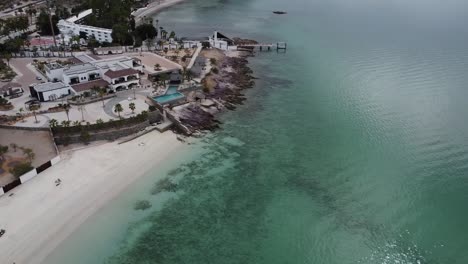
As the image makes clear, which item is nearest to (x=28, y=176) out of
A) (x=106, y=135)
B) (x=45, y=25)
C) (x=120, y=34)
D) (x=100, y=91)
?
(x=106, y=135)

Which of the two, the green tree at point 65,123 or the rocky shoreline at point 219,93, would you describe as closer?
the green tree at point 65,123

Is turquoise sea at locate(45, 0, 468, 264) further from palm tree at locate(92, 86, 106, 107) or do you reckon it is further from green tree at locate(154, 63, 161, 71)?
green tree at locate(154, 63, 161, 71)

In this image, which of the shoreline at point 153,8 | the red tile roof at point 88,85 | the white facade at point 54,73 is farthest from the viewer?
the shoreline at point 153,8

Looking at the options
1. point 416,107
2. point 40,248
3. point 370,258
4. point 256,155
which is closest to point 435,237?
point 370,258

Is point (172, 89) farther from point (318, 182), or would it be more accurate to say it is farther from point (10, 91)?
point (318, 182)

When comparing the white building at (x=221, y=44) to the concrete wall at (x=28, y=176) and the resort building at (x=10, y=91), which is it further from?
the concrete wall at (x=28, y=176)

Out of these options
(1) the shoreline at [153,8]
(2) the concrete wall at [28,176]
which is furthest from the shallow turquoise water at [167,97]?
(1) the shoreline at [153,8]
